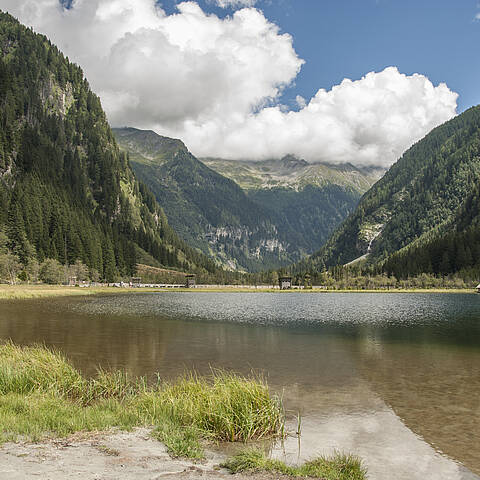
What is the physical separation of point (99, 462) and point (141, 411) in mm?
5081

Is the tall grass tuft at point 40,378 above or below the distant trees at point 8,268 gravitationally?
below

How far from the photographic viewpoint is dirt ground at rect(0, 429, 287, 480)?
35.7 ft

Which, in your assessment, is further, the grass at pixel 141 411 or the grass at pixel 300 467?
the grass at pixel 141 411

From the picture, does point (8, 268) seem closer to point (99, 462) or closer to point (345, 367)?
point (345, 367)

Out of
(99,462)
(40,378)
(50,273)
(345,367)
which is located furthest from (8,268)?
(99,462)

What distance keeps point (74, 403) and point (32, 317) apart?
52.7m

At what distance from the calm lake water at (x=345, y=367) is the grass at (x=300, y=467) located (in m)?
0.97

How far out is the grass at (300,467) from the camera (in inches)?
474

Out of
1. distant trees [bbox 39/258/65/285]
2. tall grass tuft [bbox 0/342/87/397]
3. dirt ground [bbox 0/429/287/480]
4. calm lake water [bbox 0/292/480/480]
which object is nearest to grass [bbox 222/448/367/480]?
dirt ground [bbox 0/429/287/480]

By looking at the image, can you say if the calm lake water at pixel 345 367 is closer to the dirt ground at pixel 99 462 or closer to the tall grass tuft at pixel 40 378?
the dirt ground at pixel 99 462

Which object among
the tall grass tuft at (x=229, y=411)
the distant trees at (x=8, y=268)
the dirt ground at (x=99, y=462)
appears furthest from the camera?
the distant trees at (x=8, y=268)

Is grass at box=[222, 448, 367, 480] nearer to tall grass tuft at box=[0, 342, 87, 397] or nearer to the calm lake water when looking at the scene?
the calm lake water

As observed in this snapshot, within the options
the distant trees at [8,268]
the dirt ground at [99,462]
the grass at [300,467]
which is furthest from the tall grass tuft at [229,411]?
the distant trees at [8,268]

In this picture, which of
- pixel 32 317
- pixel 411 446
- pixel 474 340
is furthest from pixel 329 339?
pixel 32 317
